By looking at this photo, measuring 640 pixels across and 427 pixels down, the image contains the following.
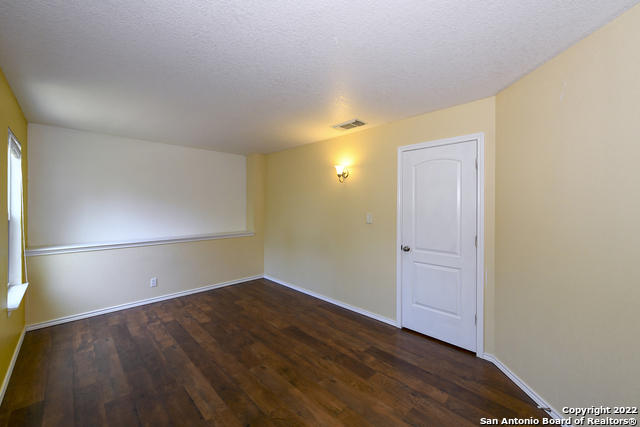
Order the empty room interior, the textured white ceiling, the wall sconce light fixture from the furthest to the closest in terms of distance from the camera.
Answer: the wall sconce light fixture → the empty room interior → the textured white ceiling

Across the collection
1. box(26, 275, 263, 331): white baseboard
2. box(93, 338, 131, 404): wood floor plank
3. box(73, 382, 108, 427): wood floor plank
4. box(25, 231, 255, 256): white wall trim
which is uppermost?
box(25, 231, 255, 256): white wall trim

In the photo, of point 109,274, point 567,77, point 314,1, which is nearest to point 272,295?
point 109,274

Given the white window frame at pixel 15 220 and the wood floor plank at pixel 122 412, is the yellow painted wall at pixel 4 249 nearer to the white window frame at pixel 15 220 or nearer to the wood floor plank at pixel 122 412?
the white window frame at pixel 15 220

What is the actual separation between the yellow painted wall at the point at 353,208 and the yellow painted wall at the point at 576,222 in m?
0.34

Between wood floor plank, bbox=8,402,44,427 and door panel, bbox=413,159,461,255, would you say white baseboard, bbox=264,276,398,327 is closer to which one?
door panel, bbox=413,159,461,255

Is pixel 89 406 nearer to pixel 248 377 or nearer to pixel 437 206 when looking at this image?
pixel 248 377

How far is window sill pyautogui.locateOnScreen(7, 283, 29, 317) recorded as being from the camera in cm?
213

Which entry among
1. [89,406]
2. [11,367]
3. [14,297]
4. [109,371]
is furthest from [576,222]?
[11,367]

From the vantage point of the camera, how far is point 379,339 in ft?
9.41

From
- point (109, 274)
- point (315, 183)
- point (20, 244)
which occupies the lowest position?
point (109, 274)

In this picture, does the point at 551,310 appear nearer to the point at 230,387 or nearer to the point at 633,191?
the point at 633,191

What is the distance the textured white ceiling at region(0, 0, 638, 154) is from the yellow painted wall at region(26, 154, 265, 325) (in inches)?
72.0

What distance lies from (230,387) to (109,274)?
8.62 ft

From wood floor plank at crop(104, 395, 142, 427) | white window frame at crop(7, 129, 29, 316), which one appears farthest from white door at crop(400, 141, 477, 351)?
white window frame at crop(7, 129, 29, 316)
